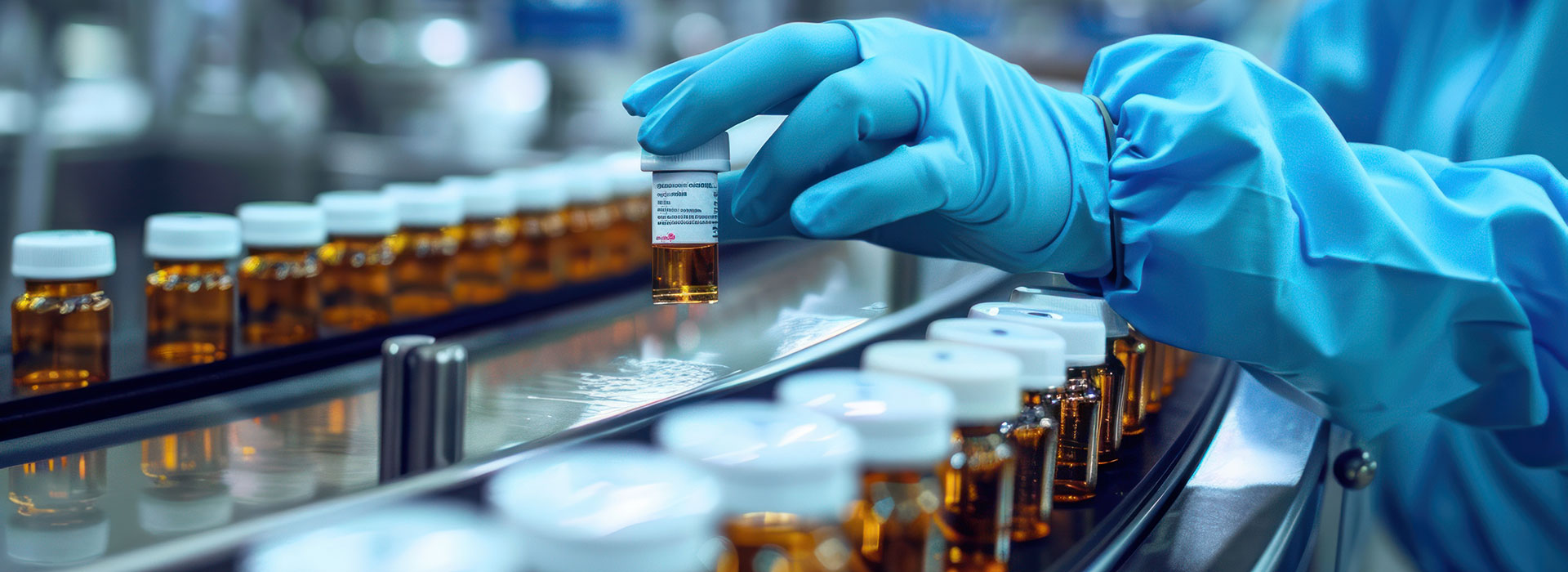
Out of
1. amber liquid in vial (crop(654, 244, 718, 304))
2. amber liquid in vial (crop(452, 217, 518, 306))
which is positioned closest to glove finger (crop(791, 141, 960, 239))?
amber liquid in vial (crop(654, 244, 718, 304))

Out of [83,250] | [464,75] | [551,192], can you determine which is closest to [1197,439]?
[551,192]

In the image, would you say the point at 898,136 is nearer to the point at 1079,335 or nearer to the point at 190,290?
the point at 1079,335

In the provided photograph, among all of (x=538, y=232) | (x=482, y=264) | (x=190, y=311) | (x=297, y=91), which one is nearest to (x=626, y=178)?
(x=538, y=232)

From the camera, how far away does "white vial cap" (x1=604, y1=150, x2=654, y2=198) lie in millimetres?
1624

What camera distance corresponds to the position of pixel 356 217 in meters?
1.18

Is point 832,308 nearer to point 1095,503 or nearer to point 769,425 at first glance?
point 1095,503

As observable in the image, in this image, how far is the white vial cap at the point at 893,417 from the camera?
0.50m

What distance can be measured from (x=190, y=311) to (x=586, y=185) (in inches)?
22.8

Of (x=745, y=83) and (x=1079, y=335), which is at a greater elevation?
(x=745, y=83)

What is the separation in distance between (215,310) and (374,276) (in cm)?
20

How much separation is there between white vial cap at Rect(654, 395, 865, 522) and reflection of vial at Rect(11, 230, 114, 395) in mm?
695

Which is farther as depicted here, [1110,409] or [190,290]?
[190,290]

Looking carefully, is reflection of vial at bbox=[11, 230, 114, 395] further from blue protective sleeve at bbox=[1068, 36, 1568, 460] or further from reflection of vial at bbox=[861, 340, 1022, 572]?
blue protective sleeve at bbox=[1068, 36, 1568, 460]

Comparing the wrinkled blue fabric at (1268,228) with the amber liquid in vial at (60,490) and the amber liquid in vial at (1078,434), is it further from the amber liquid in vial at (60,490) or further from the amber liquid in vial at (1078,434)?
the amber liquid in vial at (60,490)
